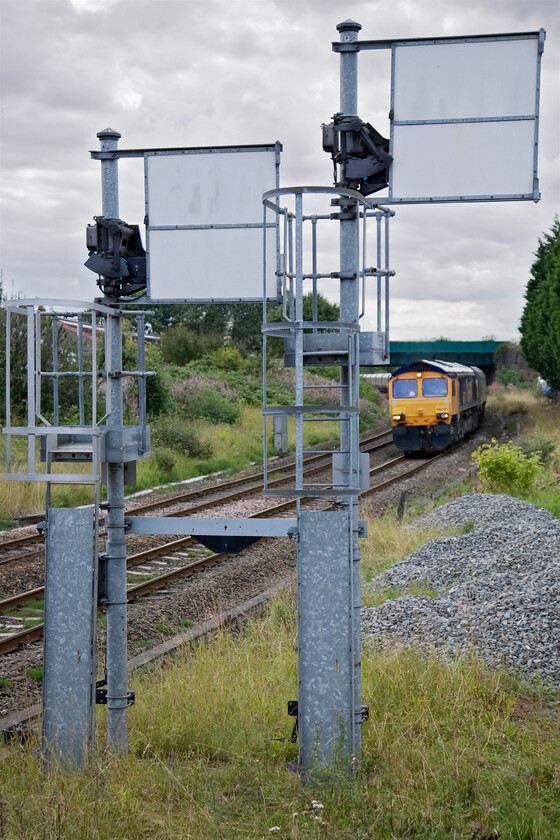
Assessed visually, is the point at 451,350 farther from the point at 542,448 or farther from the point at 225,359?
the point at 542,448

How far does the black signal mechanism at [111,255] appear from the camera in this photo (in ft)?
18.5

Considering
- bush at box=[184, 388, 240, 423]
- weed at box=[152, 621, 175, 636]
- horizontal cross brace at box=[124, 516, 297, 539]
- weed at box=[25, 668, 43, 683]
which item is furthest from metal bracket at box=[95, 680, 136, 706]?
bush at box=[184, 388, 240, 423]

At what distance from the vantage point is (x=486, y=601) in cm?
840

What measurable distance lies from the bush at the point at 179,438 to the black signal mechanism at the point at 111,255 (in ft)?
60.2

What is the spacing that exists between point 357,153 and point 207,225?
1.15 m

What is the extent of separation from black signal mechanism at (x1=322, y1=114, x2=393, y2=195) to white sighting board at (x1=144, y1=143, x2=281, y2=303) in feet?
2.10

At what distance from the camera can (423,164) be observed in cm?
563

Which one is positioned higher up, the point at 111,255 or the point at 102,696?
the point at 111,255

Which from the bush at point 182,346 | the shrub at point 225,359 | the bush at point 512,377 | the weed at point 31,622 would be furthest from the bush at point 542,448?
the bush at point 512,377

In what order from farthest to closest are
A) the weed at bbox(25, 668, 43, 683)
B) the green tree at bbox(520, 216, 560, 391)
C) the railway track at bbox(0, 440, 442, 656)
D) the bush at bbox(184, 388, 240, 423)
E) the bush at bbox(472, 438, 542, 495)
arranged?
1. the green tree at bbox(520, 216, 560, 391)
2. the bush at bbox(184, 388, 240, 423)
3. the bush at bbox(472, 438, 542, 495)
4. the railway track at bbox(0, 440, 442, 656)
5. the weed at bbox(25, 668, 43, 683)

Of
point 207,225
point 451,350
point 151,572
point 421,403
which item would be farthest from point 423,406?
point 451,350

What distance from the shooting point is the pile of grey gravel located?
7.09 meters

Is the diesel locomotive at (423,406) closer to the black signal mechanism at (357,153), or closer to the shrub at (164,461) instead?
the shrub at (164,461)

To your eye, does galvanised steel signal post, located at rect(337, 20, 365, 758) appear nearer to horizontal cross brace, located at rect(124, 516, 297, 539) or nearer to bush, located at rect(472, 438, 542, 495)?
horizontal cross brace, located at rect(124, 516, 297, 539)
